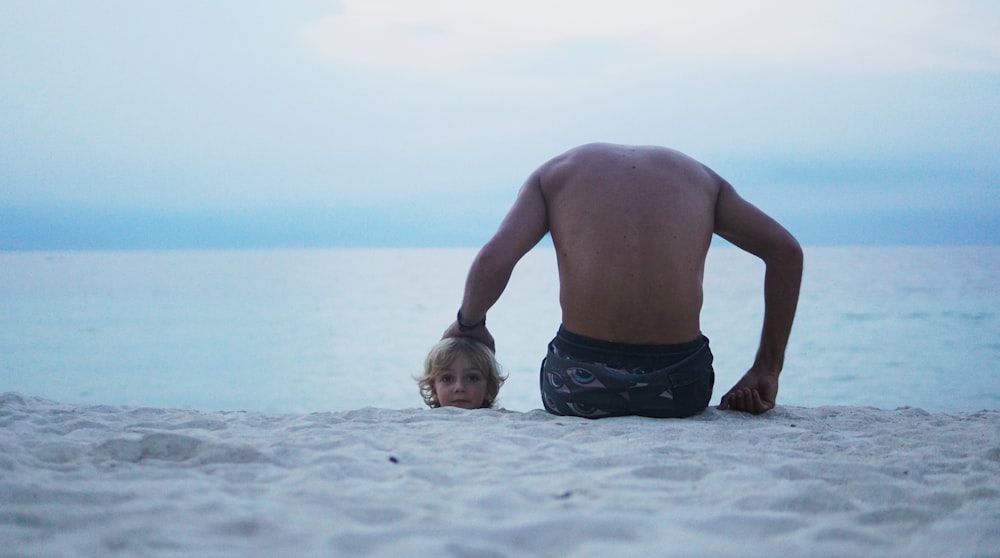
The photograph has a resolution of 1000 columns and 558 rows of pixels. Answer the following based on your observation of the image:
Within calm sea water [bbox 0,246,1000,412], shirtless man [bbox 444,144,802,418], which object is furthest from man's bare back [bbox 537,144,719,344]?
calm sea water [bbox 0,246,1000,412]

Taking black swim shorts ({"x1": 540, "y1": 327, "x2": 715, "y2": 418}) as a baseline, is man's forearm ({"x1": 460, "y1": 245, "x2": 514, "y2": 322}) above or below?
above

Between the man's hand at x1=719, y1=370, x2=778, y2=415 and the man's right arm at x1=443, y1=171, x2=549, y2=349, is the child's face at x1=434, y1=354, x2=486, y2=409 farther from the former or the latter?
the man's hand at x1=719, y1=370, x2=778, y2=415

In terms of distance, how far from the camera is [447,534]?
1.53 m

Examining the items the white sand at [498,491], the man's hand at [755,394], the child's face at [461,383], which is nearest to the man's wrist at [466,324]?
the child's face at [461,383]

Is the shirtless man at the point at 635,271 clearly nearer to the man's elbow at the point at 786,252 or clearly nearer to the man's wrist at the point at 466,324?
the man's elbow at the point at 786,252

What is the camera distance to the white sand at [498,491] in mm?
1506

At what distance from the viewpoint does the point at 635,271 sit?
2.99 meters

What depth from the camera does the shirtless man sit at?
3018mm

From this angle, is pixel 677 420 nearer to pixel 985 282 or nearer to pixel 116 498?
pixel 116 498

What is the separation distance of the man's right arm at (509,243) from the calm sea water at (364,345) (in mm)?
7062

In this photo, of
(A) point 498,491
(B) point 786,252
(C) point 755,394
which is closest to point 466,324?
(C) point 755,394

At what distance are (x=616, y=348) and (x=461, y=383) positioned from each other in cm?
97

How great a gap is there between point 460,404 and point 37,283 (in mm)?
31455

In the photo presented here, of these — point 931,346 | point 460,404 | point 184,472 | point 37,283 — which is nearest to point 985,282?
point 931,346
